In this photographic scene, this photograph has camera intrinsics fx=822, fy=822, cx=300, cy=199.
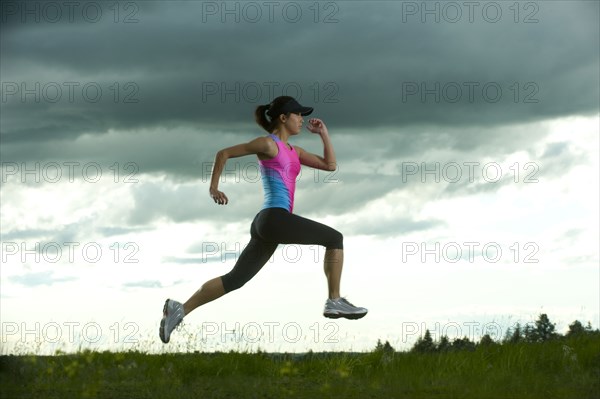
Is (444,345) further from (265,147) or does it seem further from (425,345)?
(265,147)

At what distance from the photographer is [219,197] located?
941 centimetres

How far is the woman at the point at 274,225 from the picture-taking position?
385 inches

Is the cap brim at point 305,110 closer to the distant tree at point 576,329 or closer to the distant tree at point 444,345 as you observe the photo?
the distant tree at point 444,345

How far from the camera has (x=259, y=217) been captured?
9.94m

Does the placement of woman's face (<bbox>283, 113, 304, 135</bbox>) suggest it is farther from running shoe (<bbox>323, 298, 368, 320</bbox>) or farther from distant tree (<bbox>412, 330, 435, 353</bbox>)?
distant tree (<bbox>412, 330, 435, 353</bbox>)

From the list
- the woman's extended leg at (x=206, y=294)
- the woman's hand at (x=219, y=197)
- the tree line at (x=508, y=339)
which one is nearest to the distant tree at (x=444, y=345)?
the tree line at (x=508, y=339)

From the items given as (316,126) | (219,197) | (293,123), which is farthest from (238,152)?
(316,126)

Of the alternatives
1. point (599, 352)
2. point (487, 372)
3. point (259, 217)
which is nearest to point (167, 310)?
point (259, 217)

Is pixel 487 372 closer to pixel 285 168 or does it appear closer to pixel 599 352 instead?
pixel 599 352

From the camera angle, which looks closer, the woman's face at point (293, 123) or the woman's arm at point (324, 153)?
the woman's face at point (293, 123)

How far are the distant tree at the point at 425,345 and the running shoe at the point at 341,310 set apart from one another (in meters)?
0.99

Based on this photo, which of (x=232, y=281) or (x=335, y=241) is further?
(x=232, y=281)

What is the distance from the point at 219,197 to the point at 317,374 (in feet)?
7.64

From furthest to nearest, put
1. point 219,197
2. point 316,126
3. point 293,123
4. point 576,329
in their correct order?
point 576,329 < point 316,126 < point 293,123 < point 219,197
